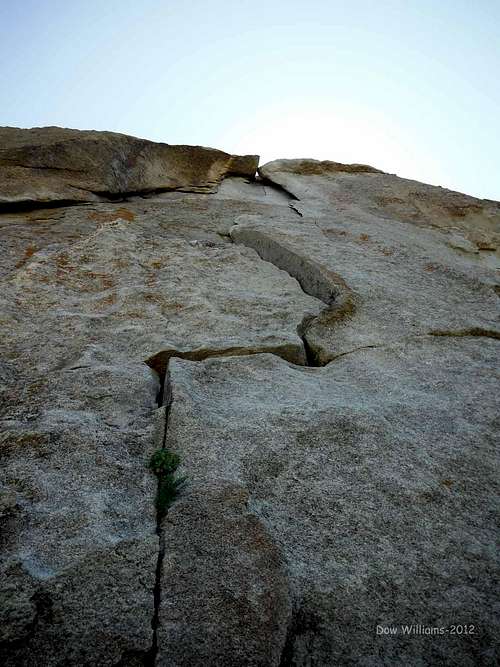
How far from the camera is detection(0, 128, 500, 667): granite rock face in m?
1.34

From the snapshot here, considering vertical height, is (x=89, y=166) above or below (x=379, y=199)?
below

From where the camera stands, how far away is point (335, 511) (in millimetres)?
1724

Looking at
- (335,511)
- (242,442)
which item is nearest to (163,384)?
(242,442)

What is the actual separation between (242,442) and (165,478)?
36 cm

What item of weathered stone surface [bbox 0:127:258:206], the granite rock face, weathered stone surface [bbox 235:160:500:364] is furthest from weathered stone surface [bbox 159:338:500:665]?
weathered stone surface [bbox 0:127:258:206]

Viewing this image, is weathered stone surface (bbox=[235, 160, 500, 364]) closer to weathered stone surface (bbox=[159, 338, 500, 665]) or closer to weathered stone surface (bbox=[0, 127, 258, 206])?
weathered stone surface (bbox=[159, 338, 500, 665])

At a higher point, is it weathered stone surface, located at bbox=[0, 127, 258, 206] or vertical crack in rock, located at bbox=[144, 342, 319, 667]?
weathered stone surface, located at bbox=[0, 127, 258, 206]

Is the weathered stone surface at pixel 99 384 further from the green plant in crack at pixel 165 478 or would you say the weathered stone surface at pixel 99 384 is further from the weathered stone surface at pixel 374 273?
the weathered stone surface at pixel 374 273

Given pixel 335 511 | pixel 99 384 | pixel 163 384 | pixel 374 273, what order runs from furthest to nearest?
pixel 374 273
pixel 163 384
pixel 99 384
pixel 335 511

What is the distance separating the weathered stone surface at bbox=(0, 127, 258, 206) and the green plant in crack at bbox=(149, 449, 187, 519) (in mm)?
3535

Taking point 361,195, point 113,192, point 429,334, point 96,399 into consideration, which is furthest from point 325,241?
point 96,399

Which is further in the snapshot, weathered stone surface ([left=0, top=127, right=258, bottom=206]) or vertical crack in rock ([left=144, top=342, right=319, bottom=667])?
weathered stone surface ([left=0, top=127, right=258, bottom=206])

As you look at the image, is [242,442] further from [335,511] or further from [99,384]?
[99,384]

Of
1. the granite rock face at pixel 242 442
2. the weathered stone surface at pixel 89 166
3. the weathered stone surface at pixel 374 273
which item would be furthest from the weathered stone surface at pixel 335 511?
the weathered stone surface at pixel 89 166
